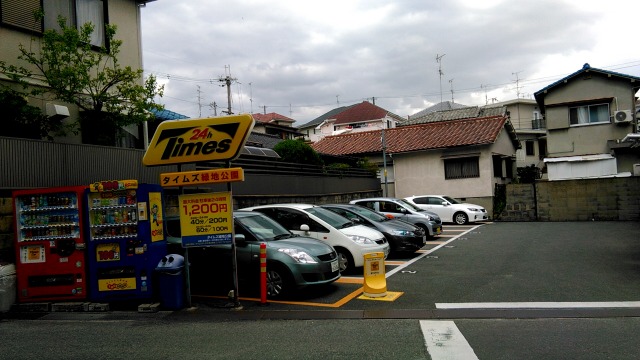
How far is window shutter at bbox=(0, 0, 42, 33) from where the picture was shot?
31.1 feet

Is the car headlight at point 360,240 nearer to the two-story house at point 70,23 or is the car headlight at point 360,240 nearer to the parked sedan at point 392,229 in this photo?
the parked sedan at point 392,229

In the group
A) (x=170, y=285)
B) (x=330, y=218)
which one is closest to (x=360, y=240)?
(x=330, y=218)

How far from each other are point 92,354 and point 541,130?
42.9 m

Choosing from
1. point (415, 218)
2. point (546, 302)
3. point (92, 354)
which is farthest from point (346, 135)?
point (92, 354)

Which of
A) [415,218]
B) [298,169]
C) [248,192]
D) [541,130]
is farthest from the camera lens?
[541,130]

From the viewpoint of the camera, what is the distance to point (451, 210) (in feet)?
70.1

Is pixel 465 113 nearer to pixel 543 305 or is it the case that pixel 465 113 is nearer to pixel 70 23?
pixel 70 23

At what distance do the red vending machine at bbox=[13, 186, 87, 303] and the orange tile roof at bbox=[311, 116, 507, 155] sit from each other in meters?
21.2

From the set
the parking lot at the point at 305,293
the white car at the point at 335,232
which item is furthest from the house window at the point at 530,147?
the white car at the point at 335,232

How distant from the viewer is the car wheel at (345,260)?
1016 cm

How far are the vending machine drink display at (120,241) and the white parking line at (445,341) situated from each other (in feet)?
14.9

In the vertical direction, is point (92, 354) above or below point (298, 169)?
below

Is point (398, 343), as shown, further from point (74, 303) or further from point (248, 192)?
point (248, 192)

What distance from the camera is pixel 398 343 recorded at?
17.8 feet
